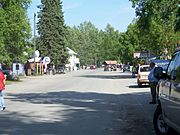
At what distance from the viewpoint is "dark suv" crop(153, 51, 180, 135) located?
27.5ft

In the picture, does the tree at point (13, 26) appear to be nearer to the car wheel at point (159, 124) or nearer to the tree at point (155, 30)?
the tree at point (155, 30)

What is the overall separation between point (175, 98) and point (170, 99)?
1.62 ft

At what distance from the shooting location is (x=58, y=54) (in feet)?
309

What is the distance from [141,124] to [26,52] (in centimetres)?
4387

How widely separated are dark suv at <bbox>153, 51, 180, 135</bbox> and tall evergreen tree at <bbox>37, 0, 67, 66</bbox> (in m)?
82.5

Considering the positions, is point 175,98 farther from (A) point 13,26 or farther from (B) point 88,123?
(A) point 13,26

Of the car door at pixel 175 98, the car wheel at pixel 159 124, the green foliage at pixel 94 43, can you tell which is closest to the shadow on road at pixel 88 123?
the car wheel at pixel 159 124

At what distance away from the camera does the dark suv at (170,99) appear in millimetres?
8391

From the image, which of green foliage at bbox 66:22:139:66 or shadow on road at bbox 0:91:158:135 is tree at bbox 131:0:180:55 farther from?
green foliage at bbox 66:22:139:66

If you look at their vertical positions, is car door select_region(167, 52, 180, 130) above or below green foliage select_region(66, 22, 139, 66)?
→ below

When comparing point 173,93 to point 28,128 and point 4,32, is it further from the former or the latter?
point 4,32

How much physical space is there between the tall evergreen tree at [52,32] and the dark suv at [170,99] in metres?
82.5

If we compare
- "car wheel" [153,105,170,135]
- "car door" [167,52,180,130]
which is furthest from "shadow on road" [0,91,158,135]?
"car door" [167,52,180,130]

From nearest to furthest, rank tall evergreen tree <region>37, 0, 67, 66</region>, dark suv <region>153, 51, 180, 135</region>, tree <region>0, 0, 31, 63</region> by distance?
1. dark suv <region>153, 51, 180, 135</region>
2. tree <region>0, 0, 31, 63</region>
3. tall evergreen tree <region>37, 0, 67, 66</region>
